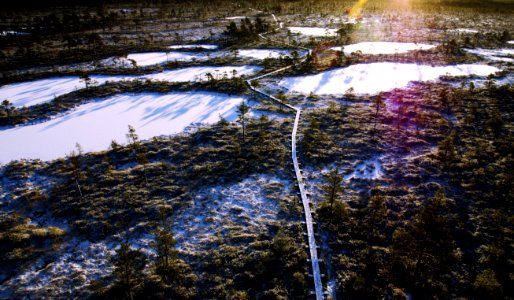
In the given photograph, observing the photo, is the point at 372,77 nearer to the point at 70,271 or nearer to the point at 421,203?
the point at 421,203

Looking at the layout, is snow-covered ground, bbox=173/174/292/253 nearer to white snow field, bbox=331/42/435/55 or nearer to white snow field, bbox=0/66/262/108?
white snow field, bbox=0/66/262/108

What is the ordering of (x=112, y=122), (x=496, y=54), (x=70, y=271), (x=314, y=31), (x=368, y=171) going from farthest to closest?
(x=314, y=31)
(x=496, y=54)
(x=112, y=122)
(x=368, y=171)
(x=70, y=271)

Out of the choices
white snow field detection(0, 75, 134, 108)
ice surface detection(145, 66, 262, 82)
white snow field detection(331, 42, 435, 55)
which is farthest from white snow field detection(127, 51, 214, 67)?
white snow field detection(331, 42, 435, 55)

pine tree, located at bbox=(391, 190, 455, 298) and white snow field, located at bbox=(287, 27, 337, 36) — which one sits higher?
white snow field, located at bbox=(287, 27, 337, 36)

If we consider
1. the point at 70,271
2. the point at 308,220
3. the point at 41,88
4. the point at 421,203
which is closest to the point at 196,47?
the point at 41,88

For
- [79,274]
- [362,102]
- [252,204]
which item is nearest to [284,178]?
[252,204]

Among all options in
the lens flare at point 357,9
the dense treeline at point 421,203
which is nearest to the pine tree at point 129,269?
the dense treeline at point 421,203
